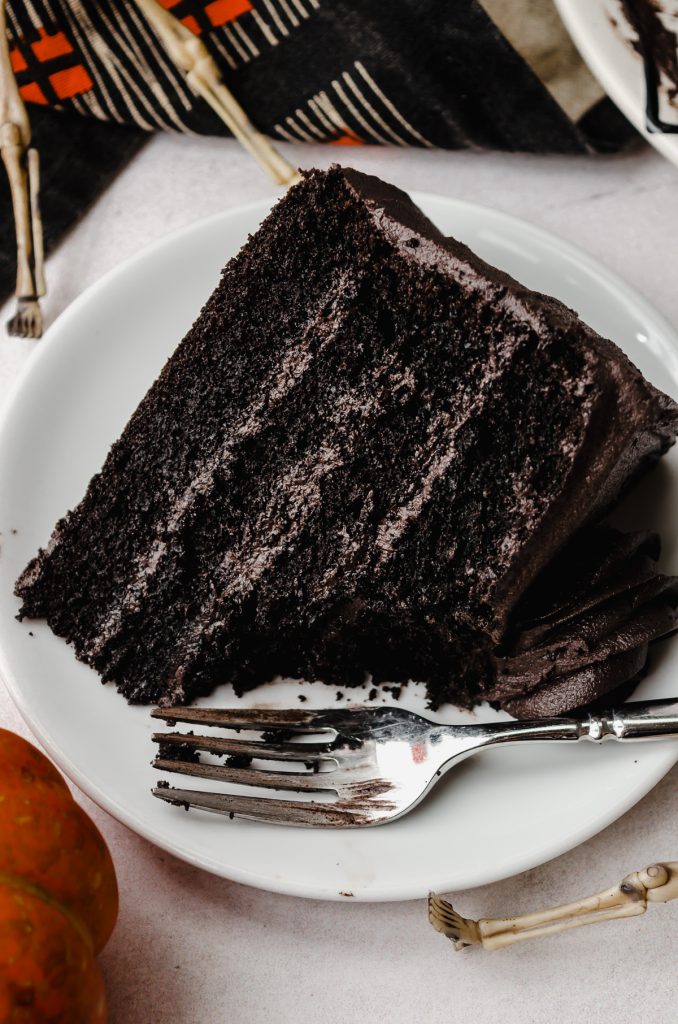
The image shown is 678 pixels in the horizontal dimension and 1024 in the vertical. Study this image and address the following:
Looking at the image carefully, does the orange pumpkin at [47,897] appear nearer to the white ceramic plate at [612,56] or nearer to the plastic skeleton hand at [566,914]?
the plastic skeleton hand at [566,914]

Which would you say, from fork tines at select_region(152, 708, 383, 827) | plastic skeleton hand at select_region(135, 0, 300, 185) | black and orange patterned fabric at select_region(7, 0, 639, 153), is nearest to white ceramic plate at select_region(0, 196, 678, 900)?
→ fork tines at select_region(152, 708, 383, 827)

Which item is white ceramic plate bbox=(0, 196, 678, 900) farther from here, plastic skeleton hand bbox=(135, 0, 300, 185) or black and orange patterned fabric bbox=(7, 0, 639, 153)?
black and orange patterned fabric bbox=(7, 0, 639, 153)

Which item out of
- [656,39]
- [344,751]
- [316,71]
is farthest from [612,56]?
[344,751]

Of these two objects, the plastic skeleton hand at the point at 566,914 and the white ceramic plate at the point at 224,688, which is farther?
the white ceramic plate at the point at 224,688

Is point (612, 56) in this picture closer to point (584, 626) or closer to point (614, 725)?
point (584, 626)

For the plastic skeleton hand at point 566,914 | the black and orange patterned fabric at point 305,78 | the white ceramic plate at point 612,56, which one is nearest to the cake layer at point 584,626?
the plastic skeleton hand at point 566,914

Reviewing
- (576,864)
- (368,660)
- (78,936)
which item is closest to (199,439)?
(368,660)
